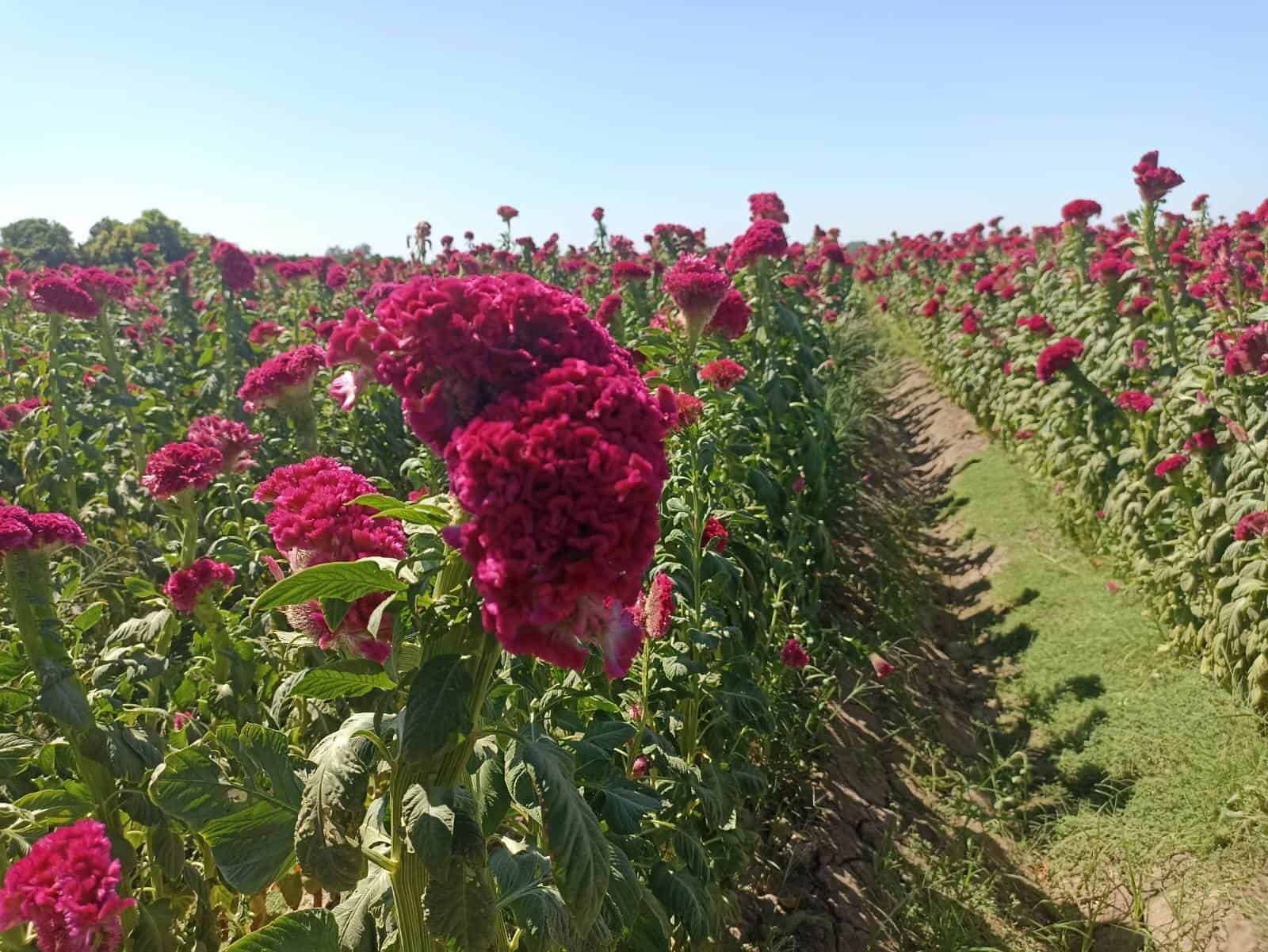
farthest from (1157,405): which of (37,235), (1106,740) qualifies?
(37,235)

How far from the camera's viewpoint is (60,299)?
520cm

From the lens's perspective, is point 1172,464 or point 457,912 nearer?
point 457,912

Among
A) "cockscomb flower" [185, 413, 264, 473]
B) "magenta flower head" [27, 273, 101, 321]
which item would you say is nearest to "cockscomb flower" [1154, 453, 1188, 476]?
"cockscomb flower" [185, 413, 264, 473]

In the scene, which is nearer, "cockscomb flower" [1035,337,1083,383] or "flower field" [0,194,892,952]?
"flower field" [0,194,892,952]

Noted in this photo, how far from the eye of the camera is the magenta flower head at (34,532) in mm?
2021

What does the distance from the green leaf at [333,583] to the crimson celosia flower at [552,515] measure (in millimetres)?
271

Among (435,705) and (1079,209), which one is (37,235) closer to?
(1079,209)

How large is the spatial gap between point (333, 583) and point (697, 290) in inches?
104

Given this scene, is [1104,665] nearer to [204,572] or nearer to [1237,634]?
[1237,634]

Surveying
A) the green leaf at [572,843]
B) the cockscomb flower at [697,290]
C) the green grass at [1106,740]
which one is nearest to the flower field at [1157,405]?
the green grass at [1106,740]

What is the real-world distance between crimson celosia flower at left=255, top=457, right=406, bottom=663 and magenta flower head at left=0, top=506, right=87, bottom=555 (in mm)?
896

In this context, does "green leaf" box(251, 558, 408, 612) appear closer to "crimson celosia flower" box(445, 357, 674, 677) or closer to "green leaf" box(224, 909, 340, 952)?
"crimson celosia flower" box(445, 357, 674, 677)

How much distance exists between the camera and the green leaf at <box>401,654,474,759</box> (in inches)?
46.0

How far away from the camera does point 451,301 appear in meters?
1.20
